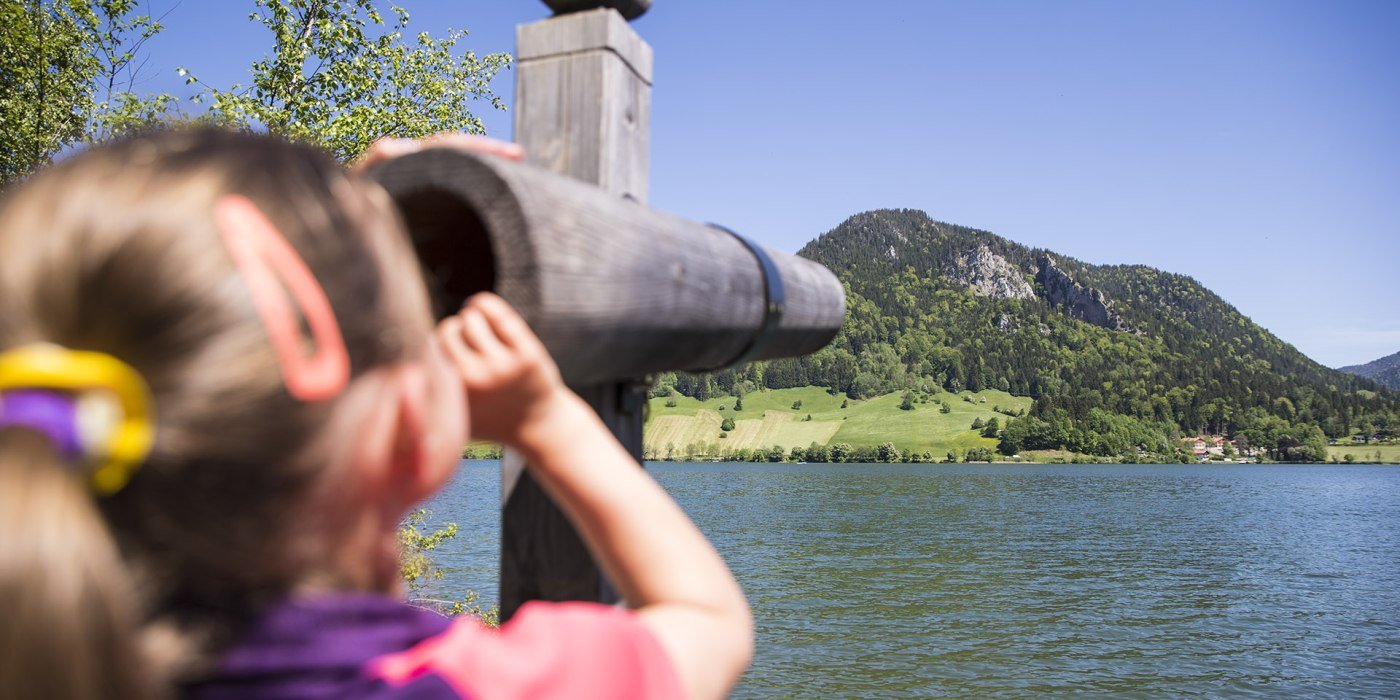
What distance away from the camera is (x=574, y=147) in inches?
89.3

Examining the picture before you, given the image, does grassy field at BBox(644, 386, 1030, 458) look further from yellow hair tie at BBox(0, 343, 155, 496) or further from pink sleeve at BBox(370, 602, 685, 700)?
yellow hair tie at BBox(0, 343, 155, 496)

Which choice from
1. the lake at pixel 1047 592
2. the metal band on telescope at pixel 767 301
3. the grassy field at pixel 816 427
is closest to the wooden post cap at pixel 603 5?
the metal band on telescope at pixel 767 301

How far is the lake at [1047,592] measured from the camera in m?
27.8

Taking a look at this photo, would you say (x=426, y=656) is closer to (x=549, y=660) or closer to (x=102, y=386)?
(x=549, y=660)

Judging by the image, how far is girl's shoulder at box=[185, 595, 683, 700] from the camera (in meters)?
0.90

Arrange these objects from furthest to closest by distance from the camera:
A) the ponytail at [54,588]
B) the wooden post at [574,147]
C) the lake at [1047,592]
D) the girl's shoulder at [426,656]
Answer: the lake at [1047,592], the wooden post at [574,147], the girl's shoulder at [426,656], the ponytail at [54,588]

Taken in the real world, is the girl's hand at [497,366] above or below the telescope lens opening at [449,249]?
below

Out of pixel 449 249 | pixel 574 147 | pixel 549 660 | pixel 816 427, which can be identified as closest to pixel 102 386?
pixel 549 660

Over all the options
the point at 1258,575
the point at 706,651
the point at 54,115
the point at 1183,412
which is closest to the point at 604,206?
the point at 706,651

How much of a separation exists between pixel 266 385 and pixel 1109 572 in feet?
173

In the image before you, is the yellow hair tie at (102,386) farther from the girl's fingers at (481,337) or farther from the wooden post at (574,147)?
the wooden post at (574,147)

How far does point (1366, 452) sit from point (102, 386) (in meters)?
235

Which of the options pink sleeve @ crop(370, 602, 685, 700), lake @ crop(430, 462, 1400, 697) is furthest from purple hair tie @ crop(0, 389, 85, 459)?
lake @ crop(430, 462, 1400, 697)

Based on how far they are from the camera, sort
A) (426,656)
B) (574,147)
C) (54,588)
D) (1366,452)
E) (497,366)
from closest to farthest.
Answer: (54,588), (426,656), (497,366), (574,147), (1366,452)
